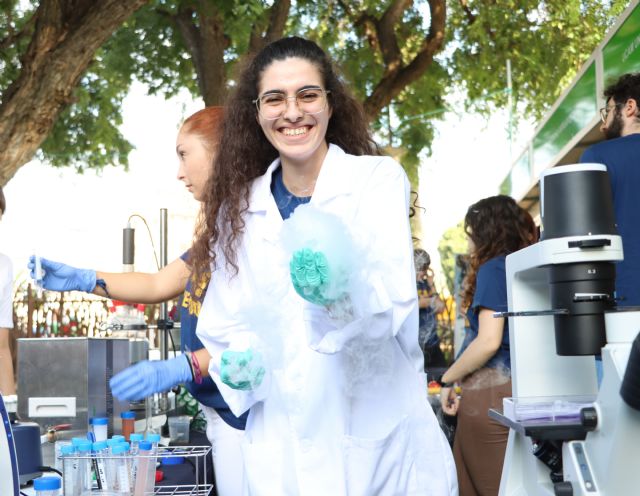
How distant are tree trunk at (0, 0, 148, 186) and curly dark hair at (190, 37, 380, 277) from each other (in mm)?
4033

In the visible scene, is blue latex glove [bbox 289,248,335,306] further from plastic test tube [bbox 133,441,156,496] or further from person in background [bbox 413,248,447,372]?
person in background [bbox 413,248,447,372]

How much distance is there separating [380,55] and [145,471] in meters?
9.25

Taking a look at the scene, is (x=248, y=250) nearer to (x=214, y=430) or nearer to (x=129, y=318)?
(x=214, y=430)

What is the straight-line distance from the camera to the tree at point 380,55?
8125 millimetres

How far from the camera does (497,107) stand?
12.6 meters

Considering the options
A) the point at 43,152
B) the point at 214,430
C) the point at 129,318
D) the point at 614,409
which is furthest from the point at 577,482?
the point at 43,152

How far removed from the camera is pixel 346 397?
5.82ft

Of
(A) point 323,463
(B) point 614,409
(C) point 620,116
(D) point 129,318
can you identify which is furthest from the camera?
(D) point 129,318

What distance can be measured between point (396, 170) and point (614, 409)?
0.79 meters

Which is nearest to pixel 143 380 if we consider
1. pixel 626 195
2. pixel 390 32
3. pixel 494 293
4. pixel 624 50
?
pixel 494 293

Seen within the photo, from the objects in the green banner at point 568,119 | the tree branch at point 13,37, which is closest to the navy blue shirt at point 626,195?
the green banner at point 568,119

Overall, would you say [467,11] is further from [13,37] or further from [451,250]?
[13,37]

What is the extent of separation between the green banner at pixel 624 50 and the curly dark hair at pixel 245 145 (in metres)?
2.96

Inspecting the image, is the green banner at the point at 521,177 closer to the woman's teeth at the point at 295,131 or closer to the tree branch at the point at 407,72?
the tree branch at the point at 407,72
